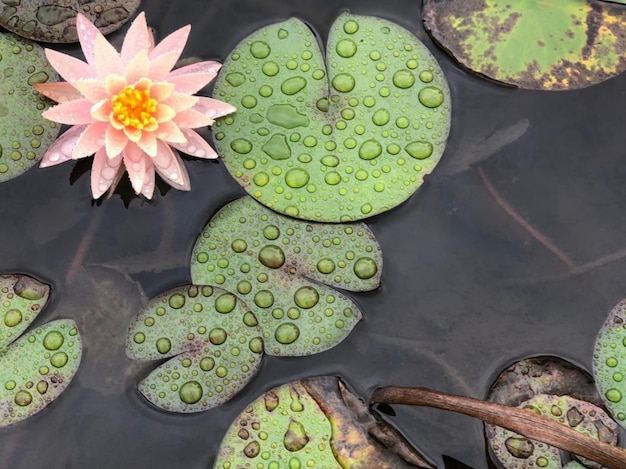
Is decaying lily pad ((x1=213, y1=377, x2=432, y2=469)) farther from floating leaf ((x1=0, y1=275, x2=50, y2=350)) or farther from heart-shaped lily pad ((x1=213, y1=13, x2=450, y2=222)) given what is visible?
floating leaf ((x1=0, y1=275, x2=50, y2=350))

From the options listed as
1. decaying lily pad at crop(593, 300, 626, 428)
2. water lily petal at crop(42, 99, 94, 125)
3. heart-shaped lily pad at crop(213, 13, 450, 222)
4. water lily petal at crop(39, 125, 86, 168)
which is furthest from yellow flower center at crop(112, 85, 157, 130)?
decaying lily pad at crop(593, 300, 626, 428)

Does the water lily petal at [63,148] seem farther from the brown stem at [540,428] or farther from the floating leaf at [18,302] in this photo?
the brown stem at [540,428]

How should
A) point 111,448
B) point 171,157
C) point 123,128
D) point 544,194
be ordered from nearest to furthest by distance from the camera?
point 123,128
point 171,157
point 111,448
point 544,194

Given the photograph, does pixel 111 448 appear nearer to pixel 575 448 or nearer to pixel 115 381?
pixel 115 381

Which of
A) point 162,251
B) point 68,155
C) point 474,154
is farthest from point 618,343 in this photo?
point 68,155

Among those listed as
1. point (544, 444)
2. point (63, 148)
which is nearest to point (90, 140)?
point (63, 148)

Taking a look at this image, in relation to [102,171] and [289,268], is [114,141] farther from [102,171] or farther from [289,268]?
[289,268]

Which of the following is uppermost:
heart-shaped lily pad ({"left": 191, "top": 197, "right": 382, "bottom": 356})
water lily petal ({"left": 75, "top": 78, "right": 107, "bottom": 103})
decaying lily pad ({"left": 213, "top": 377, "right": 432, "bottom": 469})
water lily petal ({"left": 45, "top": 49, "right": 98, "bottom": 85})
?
water lily petal ({"left": 45, "top": 49, "right": 98, "bottom": 85})

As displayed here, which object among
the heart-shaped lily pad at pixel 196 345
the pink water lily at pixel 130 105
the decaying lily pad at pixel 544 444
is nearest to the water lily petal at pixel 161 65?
the pink water lily at pixel 130 105
